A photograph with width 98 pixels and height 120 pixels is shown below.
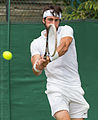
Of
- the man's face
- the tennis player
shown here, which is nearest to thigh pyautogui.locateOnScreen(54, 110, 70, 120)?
the tennis player

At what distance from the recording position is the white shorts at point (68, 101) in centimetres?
→ 409

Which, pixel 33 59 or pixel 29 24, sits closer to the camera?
pixel 33 59

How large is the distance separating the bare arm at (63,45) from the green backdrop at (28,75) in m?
1.84

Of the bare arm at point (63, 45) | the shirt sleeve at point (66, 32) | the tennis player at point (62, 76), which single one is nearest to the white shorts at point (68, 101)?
the tennis player at point (62, 76)

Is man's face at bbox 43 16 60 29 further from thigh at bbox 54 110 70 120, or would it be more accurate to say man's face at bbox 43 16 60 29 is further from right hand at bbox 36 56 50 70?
thigh at bbox 54 110 70 120

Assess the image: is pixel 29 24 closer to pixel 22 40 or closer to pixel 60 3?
pixel 22 40

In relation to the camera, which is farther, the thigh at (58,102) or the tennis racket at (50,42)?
Result: the thigh at (58,102)

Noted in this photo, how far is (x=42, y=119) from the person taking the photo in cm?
595

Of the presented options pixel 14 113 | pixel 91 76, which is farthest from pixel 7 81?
pixel 91 76

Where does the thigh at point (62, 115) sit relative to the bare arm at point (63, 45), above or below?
below

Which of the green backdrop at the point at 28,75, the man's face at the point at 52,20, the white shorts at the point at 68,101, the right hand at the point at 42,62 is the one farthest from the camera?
the green backdrop at the point at 28,75

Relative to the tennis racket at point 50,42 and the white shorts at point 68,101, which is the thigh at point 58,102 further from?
the tennis racket at point 50,42

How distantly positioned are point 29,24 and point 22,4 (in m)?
0.57

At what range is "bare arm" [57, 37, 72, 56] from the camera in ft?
13.0
